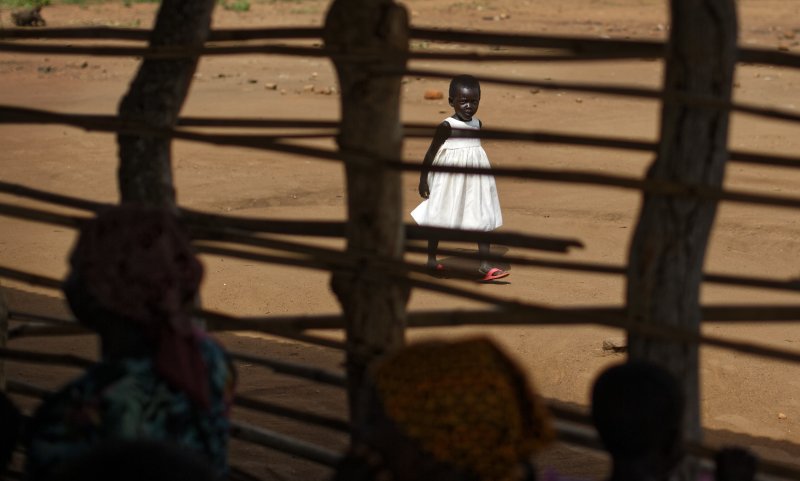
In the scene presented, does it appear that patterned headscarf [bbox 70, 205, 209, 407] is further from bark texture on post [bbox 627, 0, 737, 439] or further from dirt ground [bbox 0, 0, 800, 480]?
dirt ground [bbox 0, 0, 800, 480]

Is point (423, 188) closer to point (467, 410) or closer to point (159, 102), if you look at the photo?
point (159, 102)

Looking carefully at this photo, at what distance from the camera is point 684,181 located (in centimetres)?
256

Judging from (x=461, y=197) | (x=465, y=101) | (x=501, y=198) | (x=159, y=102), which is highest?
(x=159, y=102)

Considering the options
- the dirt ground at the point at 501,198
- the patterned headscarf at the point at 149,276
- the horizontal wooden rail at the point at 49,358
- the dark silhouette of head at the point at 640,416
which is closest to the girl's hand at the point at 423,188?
the dirt ground at the point at 501,198

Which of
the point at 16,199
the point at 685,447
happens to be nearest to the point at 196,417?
the point at 685,447

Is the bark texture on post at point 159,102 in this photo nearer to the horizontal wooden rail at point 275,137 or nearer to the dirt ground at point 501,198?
the horizontal wooden rail at point 275,137

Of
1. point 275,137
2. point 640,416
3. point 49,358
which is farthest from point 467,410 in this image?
point 49,358

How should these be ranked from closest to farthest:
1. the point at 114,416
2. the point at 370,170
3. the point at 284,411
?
the point at 114,416
the point at 370,170
the point at 284,411

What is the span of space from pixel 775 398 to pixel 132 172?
355 centimetres

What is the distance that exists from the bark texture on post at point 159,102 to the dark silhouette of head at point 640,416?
1509mm

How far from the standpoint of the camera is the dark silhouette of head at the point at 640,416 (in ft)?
7.00

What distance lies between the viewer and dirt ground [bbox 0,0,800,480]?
18.0 ft

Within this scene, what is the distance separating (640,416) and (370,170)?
0.97 meters

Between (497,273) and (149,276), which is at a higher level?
→ (149,276)
